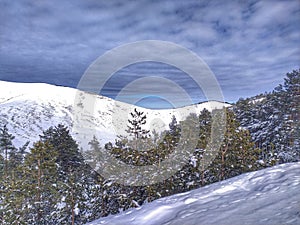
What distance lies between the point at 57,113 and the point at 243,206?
9427cm

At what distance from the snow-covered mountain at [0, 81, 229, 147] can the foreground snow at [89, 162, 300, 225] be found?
56.4 m

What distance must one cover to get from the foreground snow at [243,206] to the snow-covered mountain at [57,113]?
56.4m

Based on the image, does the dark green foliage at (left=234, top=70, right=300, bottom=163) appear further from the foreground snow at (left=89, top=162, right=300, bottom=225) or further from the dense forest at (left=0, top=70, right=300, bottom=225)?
the foreground snow at (left=89, top=162, right=300, bottom=225)

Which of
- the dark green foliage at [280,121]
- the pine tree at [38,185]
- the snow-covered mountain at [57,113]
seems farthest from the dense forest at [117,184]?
the snow-covered mountain at [57,113]

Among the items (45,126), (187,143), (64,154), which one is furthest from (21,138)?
(187,143)

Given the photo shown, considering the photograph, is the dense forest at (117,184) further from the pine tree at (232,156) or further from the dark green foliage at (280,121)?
the dark green foliage at (280,121)

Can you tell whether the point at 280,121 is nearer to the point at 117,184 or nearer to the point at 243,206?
the point at 117,184

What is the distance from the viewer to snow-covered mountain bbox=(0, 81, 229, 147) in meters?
74.1

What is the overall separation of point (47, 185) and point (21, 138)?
5782cm

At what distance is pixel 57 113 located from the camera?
90.4 metres

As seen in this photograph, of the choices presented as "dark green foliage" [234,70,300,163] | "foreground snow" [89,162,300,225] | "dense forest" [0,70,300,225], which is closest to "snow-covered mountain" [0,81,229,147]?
"dark green foliage" [234,70,300,163]

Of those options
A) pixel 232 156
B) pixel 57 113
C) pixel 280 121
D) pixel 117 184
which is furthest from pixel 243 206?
pixel 57 113

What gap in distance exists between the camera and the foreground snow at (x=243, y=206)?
3678 mm

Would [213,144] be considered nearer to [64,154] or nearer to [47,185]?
[47,185]
